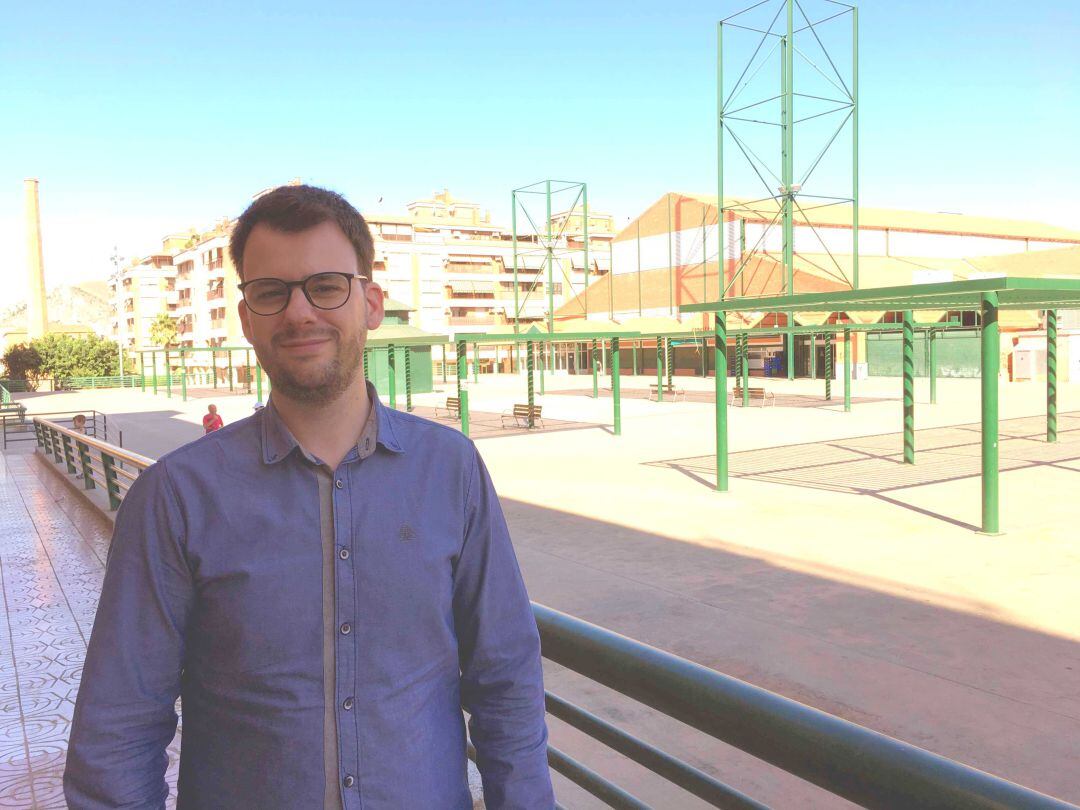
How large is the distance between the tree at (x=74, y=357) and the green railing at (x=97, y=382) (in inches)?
37.5

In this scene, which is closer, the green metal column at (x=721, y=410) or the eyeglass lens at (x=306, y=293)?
the eyeglass lens at (x=306, y=293)

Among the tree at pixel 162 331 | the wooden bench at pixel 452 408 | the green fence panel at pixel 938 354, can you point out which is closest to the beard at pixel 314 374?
the wooden bench at pixel 452 408

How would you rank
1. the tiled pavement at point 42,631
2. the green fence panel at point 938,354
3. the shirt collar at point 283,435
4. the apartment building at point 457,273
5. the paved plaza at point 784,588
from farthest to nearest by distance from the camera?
1. the apartment building at point 457,273
2. the green fence panel at point 938,354
3. the paved plaza at point 784,588
4. the tiled pavement at point 42,631
5. the shirt collar at point 283,435

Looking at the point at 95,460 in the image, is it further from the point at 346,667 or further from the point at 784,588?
the point at 346,667

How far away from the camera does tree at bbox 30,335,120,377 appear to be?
2448 inches

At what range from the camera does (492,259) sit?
91.4m

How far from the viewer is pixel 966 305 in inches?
715

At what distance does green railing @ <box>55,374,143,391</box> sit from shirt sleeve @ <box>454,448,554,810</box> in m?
64.7

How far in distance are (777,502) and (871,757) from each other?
11.6 metres

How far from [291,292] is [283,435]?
0.25 metres

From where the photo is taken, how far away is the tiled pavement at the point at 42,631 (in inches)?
173

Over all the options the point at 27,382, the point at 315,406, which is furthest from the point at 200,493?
the point at 27,382

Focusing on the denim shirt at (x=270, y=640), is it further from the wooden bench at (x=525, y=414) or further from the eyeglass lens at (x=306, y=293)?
the wooden bench at (x=525, y=414)

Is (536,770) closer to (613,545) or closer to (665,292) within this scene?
(613,545)
